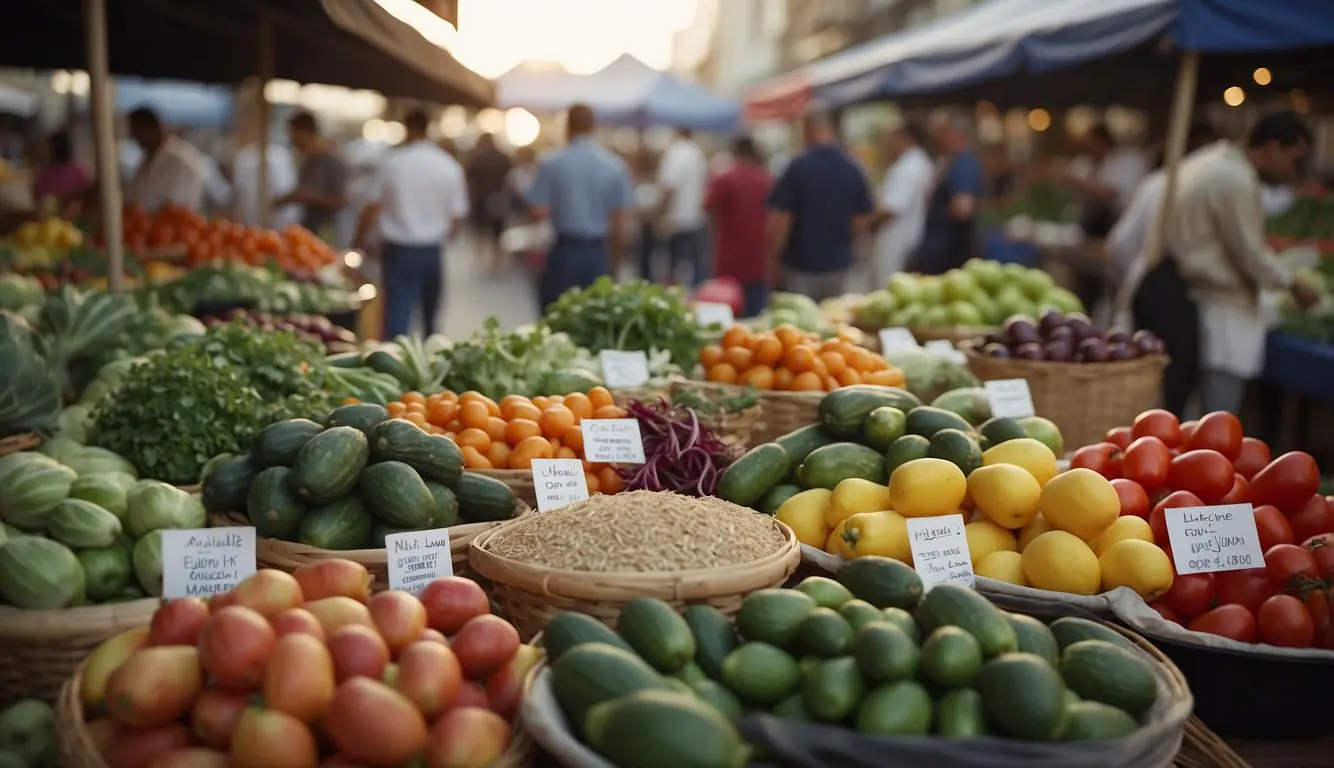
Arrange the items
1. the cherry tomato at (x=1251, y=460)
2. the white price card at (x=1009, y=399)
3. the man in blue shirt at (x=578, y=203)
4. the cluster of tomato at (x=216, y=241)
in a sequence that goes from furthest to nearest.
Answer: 1. the man in blue shirt at (x=578, y=203)
2. the cluster of tomato at (x=216, y=241)
3. the white price card at (x=1009, y=399)
4. the cherry tomato at (x=1251, y=460)

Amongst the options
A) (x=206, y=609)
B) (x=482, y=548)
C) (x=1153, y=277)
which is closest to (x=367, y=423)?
(x=482, y=548)

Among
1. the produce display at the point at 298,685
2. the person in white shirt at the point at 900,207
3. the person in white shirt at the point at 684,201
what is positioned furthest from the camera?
the person in white shirt at the point at 684,201

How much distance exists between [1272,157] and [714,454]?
14.5 ft

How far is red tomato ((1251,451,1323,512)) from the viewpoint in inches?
110

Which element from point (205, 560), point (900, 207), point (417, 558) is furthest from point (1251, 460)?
point (900, 207)

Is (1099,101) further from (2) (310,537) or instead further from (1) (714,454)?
(2) (310,537)

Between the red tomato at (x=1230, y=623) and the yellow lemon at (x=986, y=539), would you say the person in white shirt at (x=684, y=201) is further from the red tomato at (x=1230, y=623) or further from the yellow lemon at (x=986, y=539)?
the red tomato at (x=1230, y=623)

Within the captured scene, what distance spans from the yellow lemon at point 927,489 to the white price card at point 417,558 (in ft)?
3.50

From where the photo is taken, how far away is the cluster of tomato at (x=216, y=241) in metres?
6.82

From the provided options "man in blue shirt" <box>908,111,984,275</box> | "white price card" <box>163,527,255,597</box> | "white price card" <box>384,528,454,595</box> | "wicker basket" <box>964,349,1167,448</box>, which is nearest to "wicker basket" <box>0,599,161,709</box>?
"white price card" <box>163,527,255,597</box>

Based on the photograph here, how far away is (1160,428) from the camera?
3123 mm

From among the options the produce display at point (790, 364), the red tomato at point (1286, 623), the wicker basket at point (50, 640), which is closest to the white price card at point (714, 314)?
the produce display at point (790, 364)

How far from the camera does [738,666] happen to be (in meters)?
1.87

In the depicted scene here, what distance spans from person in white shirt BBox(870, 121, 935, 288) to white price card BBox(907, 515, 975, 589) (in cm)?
819
